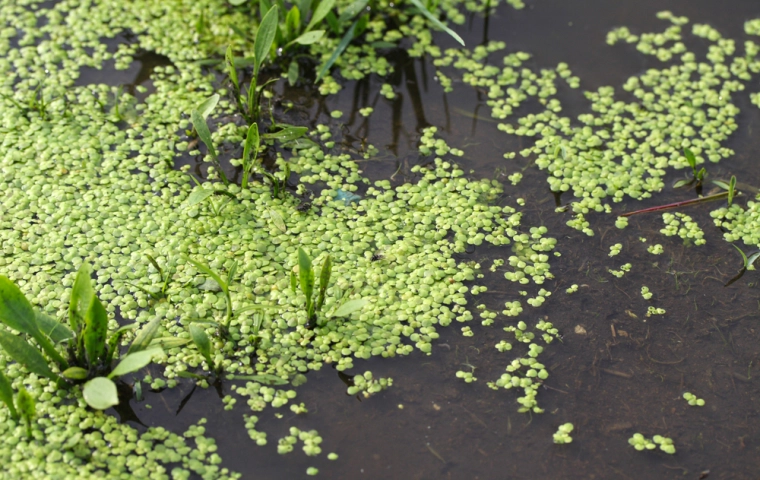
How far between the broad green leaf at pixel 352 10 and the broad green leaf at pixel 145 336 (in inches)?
69.9

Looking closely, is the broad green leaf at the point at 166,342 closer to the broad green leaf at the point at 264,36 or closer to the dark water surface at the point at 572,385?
the dark water surface at the point at 572,385

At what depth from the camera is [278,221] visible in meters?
2.71

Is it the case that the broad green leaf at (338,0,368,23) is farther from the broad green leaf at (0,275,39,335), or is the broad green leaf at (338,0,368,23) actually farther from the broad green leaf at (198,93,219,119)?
the broad green leaf at (0,275,39,335)

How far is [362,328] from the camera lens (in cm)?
244

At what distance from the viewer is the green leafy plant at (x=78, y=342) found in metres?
2.04

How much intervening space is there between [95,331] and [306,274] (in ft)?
2.05

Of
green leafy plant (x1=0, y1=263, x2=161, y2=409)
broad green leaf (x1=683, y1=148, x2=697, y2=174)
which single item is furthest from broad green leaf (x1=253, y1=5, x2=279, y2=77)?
broad green leaf (x1=683, y1=148, x2=697, y2=174)

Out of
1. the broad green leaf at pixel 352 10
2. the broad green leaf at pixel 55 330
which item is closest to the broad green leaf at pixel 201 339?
the broad green leaf at pixel 55 330

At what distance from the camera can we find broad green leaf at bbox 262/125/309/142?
9.47ft

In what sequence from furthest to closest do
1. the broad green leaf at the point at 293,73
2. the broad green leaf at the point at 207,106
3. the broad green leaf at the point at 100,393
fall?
1. the broad green leaf at the point at 293,73
2. the broad green leaf at the point at 207,106
3. the broad green leaf at the point at 100,393

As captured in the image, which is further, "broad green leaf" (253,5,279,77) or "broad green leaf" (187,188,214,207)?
"broad green leaf" (253,5,279,77)

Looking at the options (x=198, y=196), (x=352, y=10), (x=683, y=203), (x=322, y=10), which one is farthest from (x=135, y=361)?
(x=683, y=203)

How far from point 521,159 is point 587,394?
3.50 ft

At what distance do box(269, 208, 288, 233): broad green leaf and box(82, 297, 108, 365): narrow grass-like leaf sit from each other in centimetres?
74
